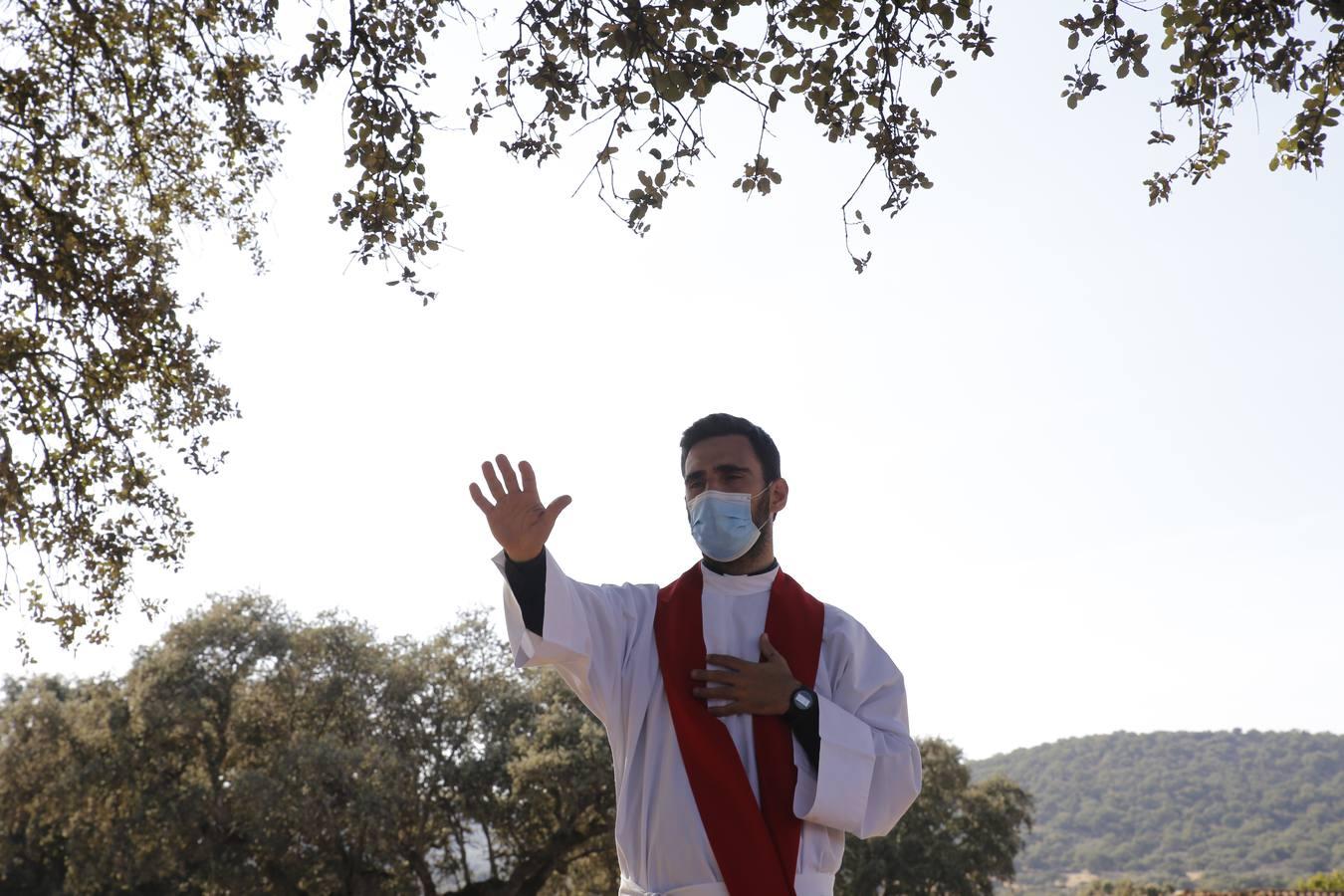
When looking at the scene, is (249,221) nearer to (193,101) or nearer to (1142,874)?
(193,101)

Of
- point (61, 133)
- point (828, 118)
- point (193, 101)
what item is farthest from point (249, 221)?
point (828, 118)

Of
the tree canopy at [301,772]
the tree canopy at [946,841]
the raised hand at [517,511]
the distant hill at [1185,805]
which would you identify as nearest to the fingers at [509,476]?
the raised hand at [517,511]

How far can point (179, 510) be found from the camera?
27.9ft

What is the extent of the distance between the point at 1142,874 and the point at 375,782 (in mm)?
59494

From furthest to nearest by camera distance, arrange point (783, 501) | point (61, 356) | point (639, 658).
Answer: point (61, 356) < point (783, 501) < point (639, 658)

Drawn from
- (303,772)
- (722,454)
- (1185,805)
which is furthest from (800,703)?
(1185,805)

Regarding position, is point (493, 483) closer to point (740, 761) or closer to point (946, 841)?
point (740, 761)

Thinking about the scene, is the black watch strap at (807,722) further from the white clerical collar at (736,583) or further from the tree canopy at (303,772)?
the tree canopy at (303,772)

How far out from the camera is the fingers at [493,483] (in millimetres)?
3805

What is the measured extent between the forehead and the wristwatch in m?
0.81

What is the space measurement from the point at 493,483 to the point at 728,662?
0.88m

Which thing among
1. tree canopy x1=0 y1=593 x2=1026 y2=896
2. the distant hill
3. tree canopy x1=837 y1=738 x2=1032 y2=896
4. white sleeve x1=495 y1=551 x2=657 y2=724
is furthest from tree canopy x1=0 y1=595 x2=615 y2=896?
the distant hill

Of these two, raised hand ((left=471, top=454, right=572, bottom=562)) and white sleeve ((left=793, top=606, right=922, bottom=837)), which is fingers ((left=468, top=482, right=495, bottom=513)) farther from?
white sleeve ((left=793, top=606, right=922, bottom=837))

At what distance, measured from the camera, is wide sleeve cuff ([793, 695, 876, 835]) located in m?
3.67
